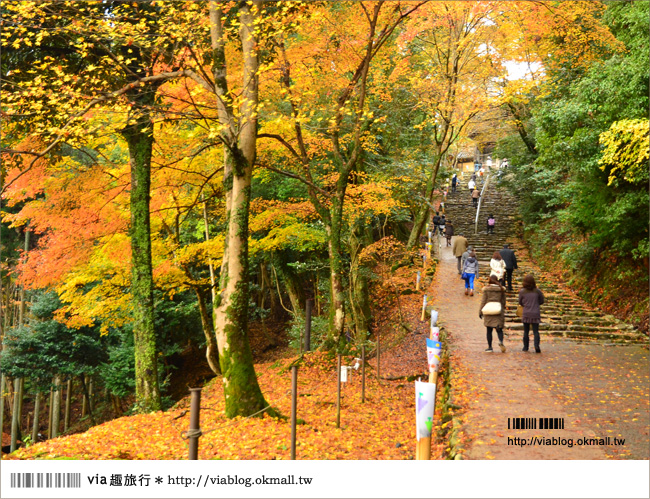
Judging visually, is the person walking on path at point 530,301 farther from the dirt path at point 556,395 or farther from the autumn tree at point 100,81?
the autumn tree at point 100,81

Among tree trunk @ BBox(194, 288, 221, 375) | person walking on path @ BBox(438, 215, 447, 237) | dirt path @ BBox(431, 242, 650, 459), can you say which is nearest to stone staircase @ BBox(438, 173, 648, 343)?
dirt path @ BBox(431, 242, 650, 459)

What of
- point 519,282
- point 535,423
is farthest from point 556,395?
point 519,282

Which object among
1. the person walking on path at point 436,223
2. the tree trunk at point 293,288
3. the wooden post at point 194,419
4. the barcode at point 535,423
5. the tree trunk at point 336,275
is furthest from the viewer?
the person walking on path at point 436,223

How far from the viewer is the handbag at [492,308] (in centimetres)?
838

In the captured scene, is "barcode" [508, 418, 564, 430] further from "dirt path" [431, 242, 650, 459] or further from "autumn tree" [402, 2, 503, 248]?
"autumn tree" [402, 2, 503, 248]

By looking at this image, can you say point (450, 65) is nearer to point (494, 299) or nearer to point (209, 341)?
point (494, 299)

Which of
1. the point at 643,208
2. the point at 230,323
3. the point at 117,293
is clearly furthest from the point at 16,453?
the point at 643,208

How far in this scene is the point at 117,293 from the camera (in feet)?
41.5

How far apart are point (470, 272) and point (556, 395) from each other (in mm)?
7471

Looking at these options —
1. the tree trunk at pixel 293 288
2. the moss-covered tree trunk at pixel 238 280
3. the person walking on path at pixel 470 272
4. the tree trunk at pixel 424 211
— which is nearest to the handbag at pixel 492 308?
the moss-covered tree trunk at pixel 238 280

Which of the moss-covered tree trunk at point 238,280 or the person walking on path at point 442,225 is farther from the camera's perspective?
the person walking on path at point 442,225

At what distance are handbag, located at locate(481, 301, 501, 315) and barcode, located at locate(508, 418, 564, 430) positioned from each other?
2.94m

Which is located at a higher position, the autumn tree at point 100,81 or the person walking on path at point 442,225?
the autumn tree at point 100,81

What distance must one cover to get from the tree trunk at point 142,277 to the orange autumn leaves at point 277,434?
3.58 feet
